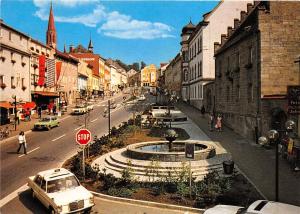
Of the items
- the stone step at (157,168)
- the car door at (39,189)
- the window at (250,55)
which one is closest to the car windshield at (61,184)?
the car door at (39,189)

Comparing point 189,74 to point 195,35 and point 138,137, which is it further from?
point 138,137

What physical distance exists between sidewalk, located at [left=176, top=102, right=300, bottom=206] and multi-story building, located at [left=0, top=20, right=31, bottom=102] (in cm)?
2503

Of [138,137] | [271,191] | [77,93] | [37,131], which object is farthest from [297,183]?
[77,93]

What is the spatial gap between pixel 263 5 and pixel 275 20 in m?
1.43

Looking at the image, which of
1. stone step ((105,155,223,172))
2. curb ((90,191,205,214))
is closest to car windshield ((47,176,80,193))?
curb ((90,191,205,214))

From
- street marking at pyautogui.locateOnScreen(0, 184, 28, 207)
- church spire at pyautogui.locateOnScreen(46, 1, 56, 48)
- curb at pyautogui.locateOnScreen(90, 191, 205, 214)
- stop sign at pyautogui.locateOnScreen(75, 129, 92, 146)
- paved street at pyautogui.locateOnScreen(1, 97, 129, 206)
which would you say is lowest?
street marking at pyautogui.locateOnScreen(0, 184, 28, 207)

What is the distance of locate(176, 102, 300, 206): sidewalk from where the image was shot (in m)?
13.8

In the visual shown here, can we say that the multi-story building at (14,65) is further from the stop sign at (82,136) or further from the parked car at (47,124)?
the stop sign at (82,136)

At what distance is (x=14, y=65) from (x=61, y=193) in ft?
109

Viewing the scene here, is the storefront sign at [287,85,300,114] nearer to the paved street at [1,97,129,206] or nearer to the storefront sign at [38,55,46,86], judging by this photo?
the paved street at [1,97,129,206]

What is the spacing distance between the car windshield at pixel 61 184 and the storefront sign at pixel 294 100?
12.1 meters

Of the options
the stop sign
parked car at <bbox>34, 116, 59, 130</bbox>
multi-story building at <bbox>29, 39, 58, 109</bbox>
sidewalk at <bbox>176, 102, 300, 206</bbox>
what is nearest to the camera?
sidewalk at <bbox>176, 102, 300, 206</bbox>

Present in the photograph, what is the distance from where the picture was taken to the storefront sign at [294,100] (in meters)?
18.1

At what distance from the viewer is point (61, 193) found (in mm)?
12570
